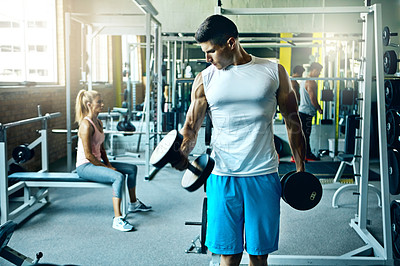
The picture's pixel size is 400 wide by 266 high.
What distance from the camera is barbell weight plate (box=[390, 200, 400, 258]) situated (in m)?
2.47

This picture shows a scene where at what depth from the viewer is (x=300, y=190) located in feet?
5.50

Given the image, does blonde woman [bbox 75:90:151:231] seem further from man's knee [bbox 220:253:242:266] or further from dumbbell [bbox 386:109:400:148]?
dumbbell [bbox 386:109:400:148]

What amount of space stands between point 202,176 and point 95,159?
1.90 metres

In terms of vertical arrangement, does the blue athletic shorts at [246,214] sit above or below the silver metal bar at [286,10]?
below

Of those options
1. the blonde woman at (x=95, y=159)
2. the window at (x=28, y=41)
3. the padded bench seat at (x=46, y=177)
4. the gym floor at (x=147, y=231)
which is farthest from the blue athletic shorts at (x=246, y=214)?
the window at (x=28, y=41)

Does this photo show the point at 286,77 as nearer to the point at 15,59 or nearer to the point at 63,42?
A: the point at 15,59

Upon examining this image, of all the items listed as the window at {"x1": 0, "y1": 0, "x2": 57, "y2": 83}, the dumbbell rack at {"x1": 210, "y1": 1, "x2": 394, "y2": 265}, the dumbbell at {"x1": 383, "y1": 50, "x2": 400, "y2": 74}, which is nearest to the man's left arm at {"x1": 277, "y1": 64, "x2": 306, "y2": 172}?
the dumbbell rack at {"x1": 210, "y1": 1, "x2": 394, "y2": 265}

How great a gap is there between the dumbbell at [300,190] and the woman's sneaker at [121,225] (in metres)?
1.58

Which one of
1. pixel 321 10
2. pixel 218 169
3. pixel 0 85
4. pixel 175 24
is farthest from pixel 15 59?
pixel 218 169

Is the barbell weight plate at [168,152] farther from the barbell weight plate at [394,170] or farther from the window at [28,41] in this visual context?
the window at [28,41]

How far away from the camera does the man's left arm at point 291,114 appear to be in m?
1.56

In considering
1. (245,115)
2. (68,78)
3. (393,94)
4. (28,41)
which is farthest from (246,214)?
(28,41)

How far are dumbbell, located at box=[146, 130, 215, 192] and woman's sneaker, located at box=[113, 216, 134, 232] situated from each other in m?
1.58

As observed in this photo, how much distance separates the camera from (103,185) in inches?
123
